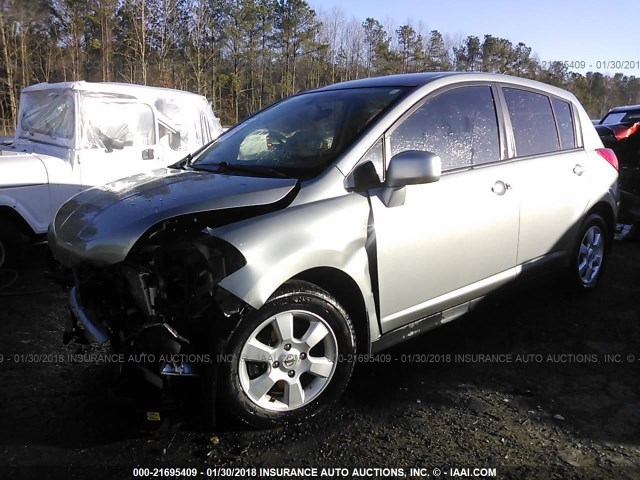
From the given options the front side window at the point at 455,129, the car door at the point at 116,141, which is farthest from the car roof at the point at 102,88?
the front side window at the point at 455,129

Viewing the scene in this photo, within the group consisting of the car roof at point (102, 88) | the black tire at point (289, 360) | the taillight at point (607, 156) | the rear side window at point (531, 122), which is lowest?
the black tire at point (289, 360)

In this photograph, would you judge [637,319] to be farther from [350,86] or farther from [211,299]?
[211,299]

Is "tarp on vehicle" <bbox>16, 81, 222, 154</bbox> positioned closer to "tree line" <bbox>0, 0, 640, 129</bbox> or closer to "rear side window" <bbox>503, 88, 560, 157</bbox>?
"rear side window" <bbox>503, 88, 560, 157</bbox>

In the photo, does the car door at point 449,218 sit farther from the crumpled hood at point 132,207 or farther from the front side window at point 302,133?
the crumpled hood at point 132,207

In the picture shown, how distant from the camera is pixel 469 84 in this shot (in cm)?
345

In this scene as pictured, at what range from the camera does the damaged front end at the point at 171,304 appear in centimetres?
227

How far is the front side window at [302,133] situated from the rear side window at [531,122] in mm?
1079

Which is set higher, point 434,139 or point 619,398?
point 434,139

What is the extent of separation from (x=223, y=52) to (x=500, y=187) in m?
41.1

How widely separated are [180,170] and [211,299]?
138cm

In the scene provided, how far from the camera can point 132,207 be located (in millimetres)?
2555

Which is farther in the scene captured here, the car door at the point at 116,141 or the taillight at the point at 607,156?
the car door at the point at 116,141

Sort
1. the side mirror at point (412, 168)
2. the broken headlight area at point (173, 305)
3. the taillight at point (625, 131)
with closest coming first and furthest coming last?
the broken headlight area at point (173, 305) → the side mirror at point (412, 168) → the taillight at point (625, 131)

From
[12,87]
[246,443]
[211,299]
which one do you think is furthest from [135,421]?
[12,87]
